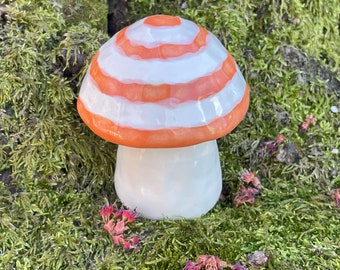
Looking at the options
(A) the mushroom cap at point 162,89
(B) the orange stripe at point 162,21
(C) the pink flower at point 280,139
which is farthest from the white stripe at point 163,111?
(C) the pink flower at point 280,139

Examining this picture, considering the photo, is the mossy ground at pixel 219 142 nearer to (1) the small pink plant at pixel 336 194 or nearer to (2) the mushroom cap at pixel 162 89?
(1) the small pink plant at pixel 336 194

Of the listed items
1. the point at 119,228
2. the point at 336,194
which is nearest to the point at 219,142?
the point at 336,194

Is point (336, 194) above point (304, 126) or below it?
below

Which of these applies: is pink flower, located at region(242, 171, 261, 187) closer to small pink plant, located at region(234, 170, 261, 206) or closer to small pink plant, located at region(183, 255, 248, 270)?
small pink plant, located at region(234, 170, 261, 206)

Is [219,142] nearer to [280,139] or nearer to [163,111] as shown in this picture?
[280,139]

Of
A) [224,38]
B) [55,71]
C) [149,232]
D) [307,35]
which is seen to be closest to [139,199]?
[149,232]

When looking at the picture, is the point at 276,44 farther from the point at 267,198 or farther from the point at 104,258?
the point at 104,258

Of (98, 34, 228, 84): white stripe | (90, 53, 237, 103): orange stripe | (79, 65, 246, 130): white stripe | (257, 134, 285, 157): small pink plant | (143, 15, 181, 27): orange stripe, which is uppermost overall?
(143, 15, 181, 27): orange stripe

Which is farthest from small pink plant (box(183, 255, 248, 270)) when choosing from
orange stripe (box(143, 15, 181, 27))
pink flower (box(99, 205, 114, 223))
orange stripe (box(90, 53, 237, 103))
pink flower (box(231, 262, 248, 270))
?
orange stripe (box(143, 15, 181, 27))
